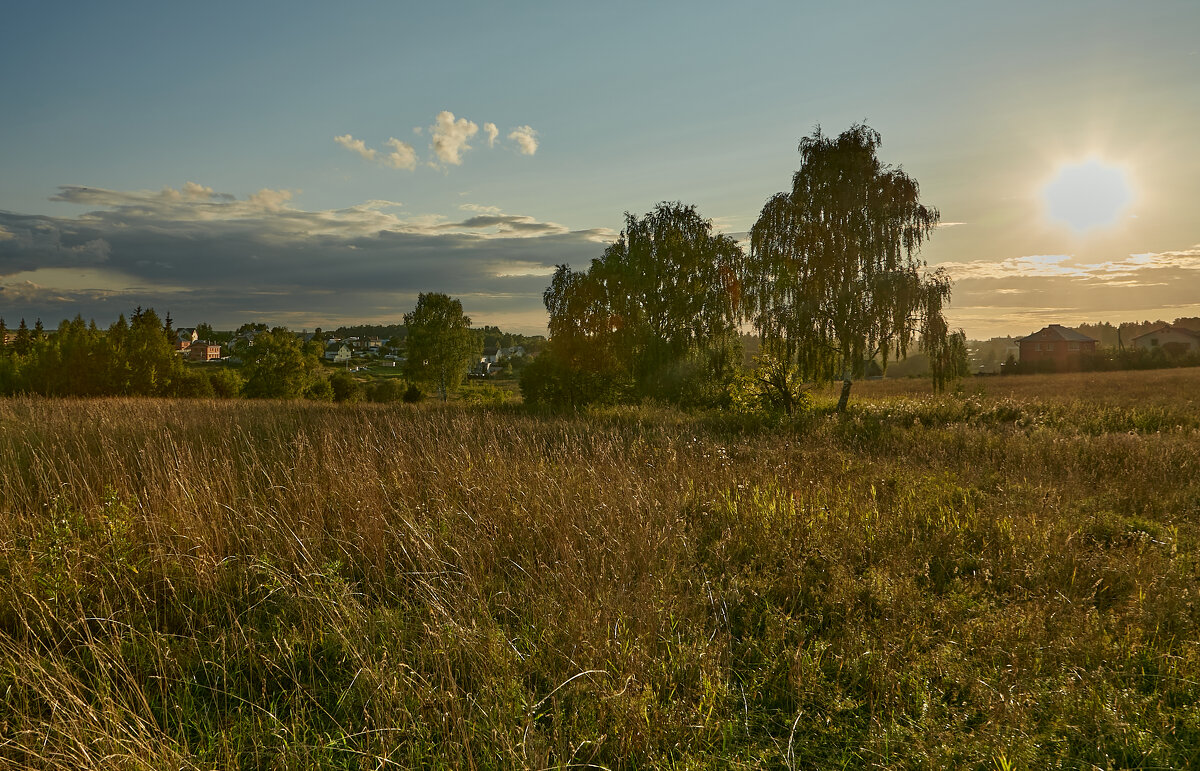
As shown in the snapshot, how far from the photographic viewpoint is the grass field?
2.92 meters

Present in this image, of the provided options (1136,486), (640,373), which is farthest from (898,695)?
(640,373)

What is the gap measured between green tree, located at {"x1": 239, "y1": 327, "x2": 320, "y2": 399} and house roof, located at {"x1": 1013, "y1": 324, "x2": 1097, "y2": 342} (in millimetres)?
90136

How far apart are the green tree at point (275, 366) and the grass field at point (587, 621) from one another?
53.7 m

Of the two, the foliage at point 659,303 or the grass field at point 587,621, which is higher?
the foliage at point 659,303

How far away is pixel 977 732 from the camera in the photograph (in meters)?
3.04

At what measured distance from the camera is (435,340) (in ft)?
177

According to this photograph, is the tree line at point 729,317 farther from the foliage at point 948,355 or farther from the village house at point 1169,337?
the village house at point 1169,337

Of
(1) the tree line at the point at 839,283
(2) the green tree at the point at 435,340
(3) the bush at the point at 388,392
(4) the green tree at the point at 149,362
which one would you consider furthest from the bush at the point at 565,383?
(3) the bush at the point at 388,392

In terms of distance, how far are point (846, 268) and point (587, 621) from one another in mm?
19474

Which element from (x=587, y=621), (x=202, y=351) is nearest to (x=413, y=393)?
(x=587, y=621)

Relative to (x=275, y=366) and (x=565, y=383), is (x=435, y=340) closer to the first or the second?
(x=275, y=366)

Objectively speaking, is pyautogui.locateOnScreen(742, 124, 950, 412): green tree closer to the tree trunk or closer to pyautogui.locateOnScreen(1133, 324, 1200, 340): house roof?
the tree trunk

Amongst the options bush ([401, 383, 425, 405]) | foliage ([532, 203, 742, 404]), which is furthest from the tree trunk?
bush ([401, 383, 425, 405])

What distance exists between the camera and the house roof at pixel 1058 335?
76125mm
